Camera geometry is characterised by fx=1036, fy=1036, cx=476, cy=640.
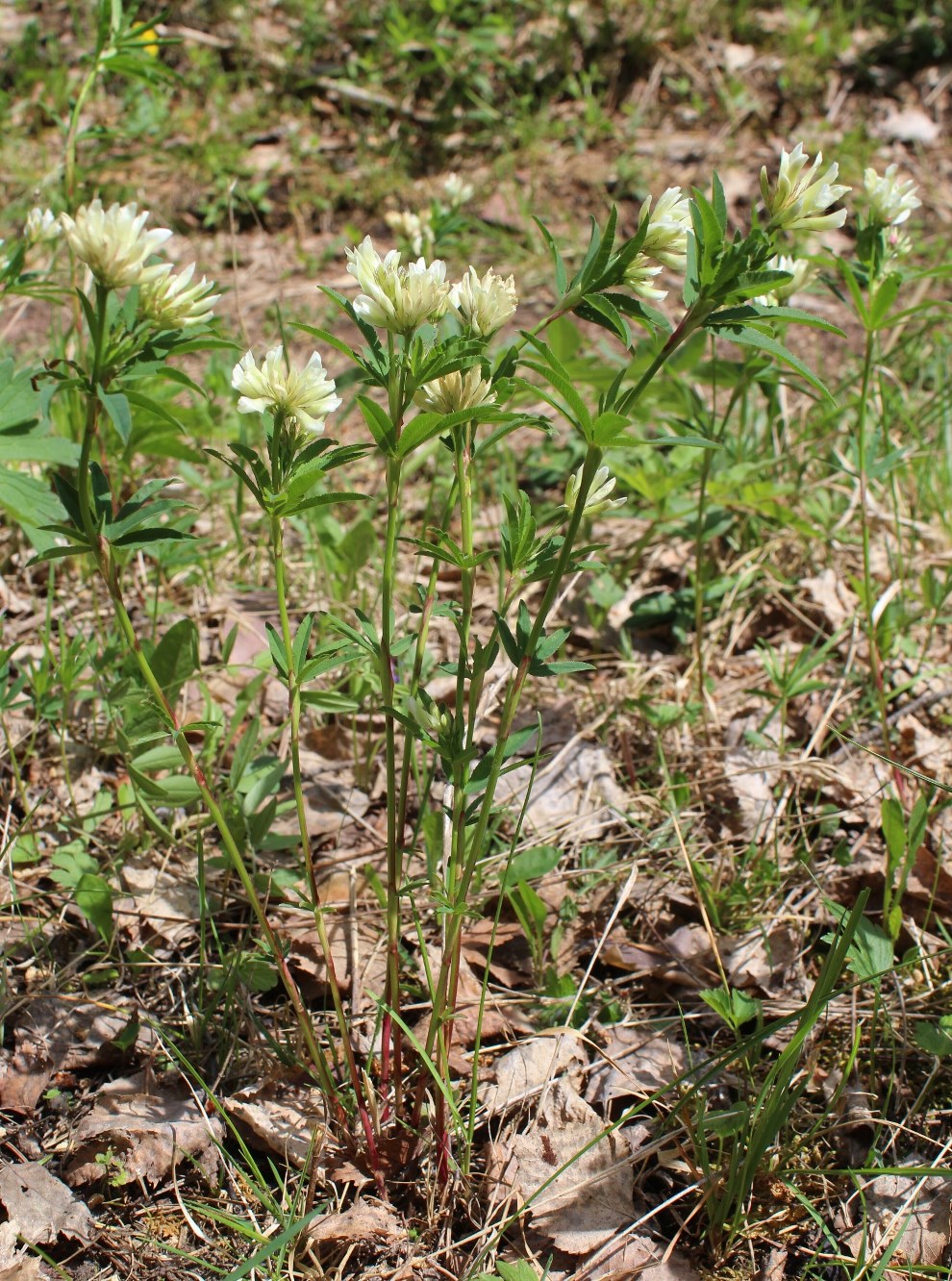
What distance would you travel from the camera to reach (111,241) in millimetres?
1148

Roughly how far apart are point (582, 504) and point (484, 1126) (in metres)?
1.16

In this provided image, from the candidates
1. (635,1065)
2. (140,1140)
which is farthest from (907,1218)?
(140,1140)

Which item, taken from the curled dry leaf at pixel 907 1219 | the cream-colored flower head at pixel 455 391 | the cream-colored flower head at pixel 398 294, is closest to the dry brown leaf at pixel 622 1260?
the curled dry leaf at pixel 907 1219

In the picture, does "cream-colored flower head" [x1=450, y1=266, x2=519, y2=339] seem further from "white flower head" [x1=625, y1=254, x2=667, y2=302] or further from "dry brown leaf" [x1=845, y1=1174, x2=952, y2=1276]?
"dry brown leaf" [x1=845, y1=1174, x2=952, y2=1276]

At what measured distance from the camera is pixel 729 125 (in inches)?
204

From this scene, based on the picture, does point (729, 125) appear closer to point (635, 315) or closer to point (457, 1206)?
point (635, 315)

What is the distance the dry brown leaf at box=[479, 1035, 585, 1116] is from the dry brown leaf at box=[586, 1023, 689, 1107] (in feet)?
0.16

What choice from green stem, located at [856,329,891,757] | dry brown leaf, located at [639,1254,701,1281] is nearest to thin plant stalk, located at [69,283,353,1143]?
dry brown leaf, located at [639,1254,701,1281]

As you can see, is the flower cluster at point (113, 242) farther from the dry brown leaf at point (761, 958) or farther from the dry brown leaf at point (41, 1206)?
the dry brown leaf at point (761, 958)

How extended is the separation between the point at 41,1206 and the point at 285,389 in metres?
1.34

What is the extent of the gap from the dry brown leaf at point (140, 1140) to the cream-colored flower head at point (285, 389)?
1.16 meters

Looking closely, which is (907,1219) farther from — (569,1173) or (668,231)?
(668,231)

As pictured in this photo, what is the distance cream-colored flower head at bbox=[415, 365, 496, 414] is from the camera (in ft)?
4.54

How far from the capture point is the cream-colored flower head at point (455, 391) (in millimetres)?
1384
